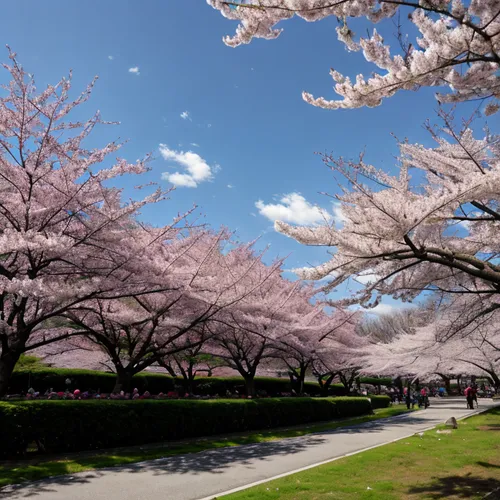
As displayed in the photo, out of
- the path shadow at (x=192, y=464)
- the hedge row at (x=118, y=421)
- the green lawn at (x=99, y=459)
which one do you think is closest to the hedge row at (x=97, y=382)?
the hedge row at (x=118, y=421)

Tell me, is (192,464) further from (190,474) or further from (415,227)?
(415,227)

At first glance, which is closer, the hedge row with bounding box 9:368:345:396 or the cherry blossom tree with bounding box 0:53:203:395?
the cherry blossom tree with bounding box 0:53:203:395

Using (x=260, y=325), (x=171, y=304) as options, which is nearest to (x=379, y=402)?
(x=260, y=325)

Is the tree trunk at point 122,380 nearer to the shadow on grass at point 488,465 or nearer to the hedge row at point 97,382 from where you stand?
the hedge row at point 97,382

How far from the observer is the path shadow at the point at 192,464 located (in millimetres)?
6938

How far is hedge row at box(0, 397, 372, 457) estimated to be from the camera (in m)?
9.27

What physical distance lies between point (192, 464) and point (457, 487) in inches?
199

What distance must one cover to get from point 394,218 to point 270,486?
4448mm

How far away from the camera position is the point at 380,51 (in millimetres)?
5535

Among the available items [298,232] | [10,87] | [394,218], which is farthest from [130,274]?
[394,218]

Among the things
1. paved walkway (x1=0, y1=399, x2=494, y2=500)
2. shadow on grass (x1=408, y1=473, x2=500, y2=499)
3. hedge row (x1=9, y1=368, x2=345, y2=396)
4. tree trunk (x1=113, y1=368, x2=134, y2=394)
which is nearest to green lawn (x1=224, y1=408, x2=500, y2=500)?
shadow on grass (x1=408, y1=473, x2=500, y2=499)

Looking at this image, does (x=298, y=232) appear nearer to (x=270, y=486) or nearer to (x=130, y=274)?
(x=270, y=486)

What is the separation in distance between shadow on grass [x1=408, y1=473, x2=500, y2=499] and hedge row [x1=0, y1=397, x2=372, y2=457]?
744cm

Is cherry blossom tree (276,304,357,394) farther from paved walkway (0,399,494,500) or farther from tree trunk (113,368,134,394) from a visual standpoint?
paved walkway (0,399,494,500)
